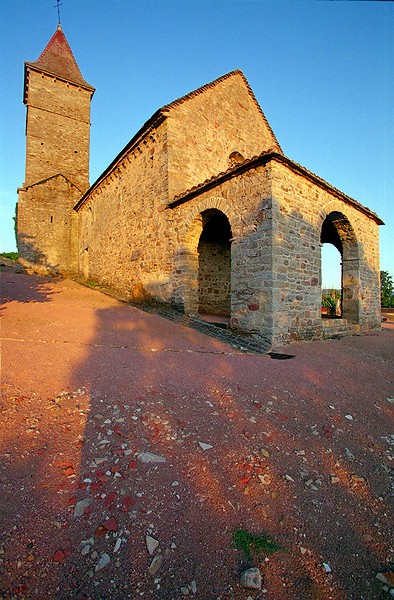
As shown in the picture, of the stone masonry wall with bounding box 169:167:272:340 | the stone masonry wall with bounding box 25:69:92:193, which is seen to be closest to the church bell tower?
the stone masonry wall with bounding box 25:69:92:193

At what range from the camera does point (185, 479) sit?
82.9 inches

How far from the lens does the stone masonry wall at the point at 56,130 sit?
1875 centimetres

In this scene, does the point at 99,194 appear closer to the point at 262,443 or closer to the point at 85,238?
the point at 85,238

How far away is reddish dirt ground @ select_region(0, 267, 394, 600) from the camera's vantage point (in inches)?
59.4

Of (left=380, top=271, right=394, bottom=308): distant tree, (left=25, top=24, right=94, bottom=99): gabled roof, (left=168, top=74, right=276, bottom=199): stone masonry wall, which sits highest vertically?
(left=25, top=24, right=94, bottom=99): gabled roof

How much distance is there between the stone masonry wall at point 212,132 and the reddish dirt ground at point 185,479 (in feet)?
25.2

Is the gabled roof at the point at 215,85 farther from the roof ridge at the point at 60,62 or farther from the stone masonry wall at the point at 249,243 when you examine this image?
the roof ridge at the point at 60,62

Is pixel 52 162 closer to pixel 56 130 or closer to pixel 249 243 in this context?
pixel 56 130

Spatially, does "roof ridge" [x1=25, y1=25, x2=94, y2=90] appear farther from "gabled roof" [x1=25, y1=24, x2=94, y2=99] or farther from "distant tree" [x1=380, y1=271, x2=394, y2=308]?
"distant tree" [x1=380, y1=271, x2=394, y2=308]

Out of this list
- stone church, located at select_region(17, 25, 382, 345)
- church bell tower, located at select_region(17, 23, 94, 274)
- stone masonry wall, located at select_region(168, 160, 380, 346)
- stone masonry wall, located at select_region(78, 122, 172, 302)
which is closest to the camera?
stone masonry wall, located at select_region(168, 160, 380, 346)

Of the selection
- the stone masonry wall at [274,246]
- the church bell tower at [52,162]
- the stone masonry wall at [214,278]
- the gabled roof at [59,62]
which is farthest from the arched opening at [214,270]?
the gabled roof at [59,62]

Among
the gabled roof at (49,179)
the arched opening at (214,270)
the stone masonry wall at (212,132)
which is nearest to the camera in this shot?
the stone masonry wall at (212,132)

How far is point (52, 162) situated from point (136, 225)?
12.3 meters

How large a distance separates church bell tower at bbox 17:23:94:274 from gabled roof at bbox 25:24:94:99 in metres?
0.07
